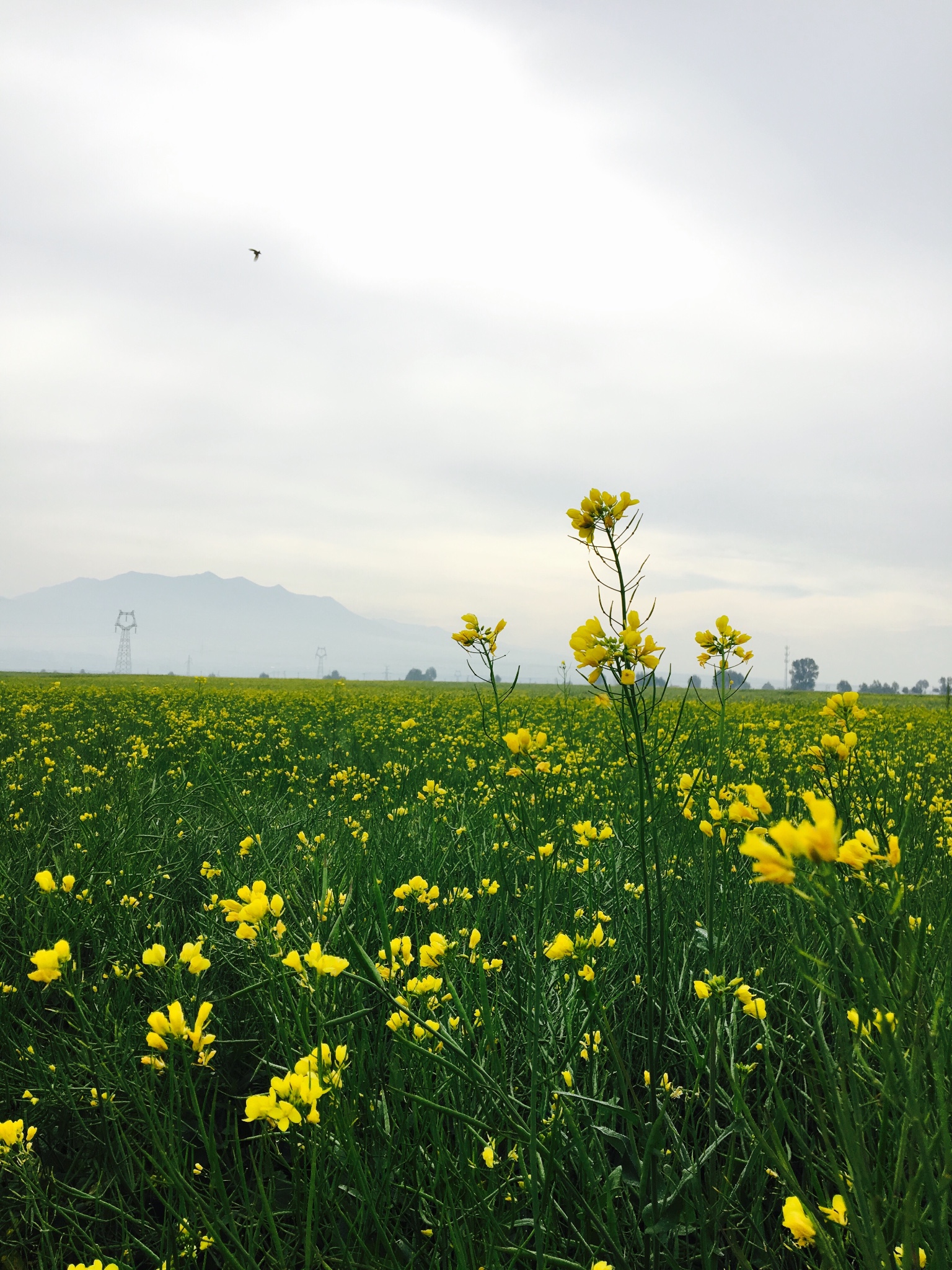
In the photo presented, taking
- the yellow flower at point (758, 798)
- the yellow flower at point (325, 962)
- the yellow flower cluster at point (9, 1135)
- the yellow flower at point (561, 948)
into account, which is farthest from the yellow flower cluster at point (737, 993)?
the yellow flower cluster at point (9, 1135)

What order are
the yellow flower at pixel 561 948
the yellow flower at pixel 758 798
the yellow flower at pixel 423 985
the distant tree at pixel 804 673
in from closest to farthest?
the yellow flower at pixel 758 798, the yellow flower at pixel 561 948, the yellow flower at pixel 423 985, the distant tree at pixel 804 673

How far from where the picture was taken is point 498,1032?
6.25ft

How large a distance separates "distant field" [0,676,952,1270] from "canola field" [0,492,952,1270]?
18 mm

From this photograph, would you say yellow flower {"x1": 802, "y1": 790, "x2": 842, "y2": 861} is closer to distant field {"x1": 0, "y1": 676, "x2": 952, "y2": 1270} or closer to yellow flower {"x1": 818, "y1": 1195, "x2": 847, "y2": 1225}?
distant field {"x1": 0, "y1": 676, "x2": 952, "y2": 1270}

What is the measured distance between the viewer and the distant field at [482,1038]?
3.72 feet

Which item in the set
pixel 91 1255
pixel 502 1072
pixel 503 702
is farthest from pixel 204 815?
pixel 503 702

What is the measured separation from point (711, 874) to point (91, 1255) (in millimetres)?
1755

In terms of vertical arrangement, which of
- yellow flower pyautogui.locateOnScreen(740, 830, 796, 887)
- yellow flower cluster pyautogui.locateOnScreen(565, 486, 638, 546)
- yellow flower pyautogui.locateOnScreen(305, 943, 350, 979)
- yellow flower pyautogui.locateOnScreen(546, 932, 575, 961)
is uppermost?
yellow flower cluster pyautogui.locateOnScreen(565, 486, 638, 546)

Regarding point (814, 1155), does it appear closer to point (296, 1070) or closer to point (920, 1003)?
point (920, 1003)

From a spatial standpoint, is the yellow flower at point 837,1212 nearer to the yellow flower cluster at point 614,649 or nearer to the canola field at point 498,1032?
the canola field at point 498,1032

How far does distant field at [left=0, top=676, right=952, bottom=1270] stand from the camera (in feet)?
3.72

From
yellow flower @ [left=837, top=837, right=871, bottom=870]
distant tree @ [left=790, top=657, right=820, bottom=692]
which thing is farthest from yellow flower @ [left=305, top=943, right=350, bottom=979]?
distant tree @ [left=790, top=657, right=820, bottom=692]

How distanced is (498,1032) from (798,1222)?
102 cm

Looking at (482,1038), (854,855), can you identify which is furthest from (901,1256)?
(482,1038)
